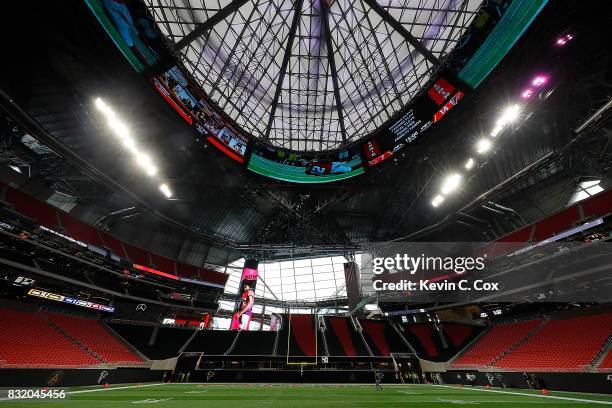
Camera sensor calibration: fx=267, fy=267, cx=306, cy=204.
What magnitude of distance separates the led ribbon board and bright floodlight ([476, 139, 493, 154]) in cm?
3433

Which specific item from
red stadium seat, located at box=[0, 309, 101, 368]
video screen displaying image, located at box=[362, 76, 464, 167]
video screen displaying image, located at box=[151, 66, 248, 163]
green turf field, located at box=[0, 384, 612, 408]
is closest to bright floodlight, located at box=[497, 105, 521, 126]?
video screen displaying image, located at box=[362, 76, 464, 167]

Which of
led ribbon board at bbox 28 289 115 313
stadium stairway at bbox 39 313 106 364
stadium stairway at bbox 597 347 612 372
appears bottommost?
stadium stairway at bbox 597 347 612 372

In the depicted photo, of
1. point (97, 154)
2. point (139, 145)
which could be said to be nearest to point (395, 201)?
point (139, 145)

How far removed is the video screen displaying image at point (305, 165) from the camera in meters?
23.3

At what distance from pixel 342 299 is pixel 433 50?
33089mm

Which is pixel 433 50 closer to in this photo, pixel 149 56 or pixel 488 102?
pixel 488 102

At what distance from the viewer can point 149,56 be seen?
1528 cm

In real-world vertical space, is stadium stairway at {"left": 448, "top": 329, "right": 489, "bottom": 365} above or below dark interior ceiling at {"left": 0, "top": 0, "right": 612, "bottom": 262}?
below

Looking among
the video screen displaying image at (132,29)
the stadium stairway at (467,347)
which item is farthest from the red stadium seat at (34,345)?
the stadium stairway at (467,347)

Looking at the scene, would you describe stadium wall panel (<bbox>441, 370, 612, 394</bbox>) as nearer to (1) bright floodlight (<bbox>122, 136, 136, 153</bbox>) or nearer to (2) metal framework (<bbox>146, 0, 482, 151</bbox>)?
(2) metal framework (<bbox>146, 0, 482, 151</bbox>)

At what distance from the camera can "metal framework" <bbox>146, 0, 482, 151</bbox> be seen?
19.3 m

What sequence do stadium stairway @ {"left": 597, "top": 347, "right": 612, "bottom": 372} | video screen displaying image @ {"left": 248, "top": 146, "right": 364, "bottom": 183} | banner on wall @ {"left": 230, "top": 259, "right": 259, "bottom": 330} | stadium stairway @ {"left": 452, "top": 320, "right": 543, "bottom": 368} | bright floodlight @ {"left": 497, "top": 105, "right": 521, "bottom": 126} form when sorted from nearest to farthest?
stadium stairway @ {"left": 597, "top": 347, "right": 612, "bottom": 372}
bright floodlight @ {"left": 497, "top": 105, "right": 521, "bottom": 126}
stadium stairway @ {"left": 452, "top": 320, "right": 543, "bottom": 368}
video screen displaying image @ {"left": 248, "top": 146, "right": 364, "bottom": 183}
banner on wall @ {"left": 230, "top": 259, "right": 259, "bottom": 330}

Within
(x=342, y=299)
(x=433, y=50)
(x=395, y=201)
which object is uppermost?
(x=433, y=50)

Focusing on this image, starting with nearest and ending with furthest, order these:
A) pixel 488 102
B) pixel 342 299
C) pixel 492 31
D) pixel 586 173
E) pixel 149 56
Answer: pixel 492 31 → pixel 149 56 → pixel 488 102 → pixel 586 173 → pixel 342 299
